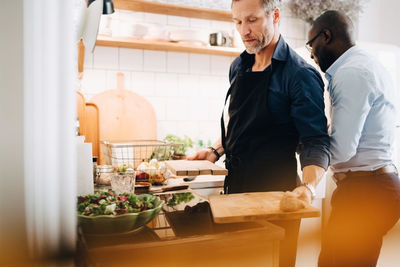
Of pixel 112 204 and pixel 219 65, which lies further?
pixel 219 65

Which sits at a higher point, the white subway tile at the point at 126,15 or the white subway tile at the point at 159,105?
the white subway tile at the point at 126,15

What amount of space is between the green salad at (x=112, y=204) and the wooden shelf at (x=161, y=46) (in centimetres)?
157

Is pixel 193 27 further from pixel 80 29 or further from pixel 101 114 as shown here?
pixel 80 29

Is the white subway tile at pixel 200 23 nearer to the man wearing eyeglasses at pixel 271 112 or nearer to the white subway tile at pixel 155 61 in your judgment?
the white subway tile at pixel 155 61

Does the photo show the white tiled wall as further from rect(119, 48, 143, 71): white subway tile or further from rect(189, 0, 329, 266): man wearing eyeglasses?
rect(189, 0, 329, 266): man wearing eyeglasses

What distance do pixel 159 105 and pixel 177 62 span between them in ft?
1.22

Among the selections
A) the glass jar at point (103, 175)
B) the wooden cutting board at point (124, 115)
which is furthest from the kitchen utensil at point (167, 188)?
the wooden cutting board at point (124, 115)

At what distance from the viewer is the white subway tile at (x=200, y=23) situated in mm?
2713

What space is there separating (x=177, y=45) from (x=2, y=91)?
2.25 metres

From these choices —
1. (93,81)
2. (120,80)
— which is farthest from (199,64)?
(93,81)

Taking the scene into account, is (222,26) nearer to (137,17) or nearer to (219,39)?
(219,39)

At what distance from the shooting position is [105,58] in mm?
2488

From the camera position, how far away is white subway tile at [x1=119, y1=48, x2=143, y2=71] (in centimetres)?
253

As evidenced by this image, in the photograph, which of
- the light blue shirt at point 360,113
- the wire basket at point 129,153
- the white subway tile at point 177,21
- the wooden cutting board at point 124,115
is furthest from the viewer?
the white subway tile at point 177,21
